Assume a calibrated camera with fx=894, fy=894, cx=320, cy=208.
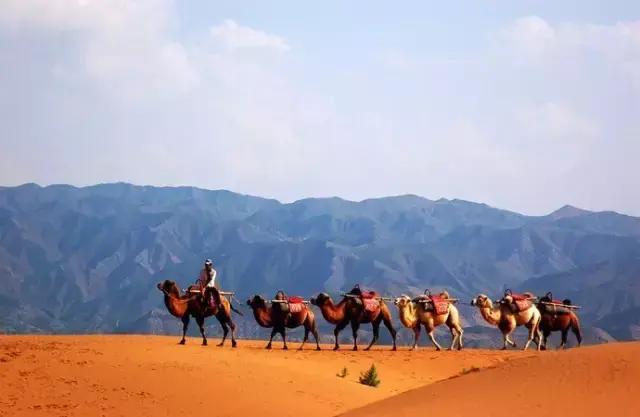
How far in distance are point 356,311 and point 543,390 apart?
17560 millimetres

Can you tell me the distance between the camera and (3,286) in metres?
172

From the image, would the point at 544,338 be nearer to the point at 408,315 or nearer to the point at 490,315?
the point at 490,315

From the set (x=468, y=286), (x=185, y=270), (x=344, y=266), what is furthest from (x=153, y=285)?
(x=468, y=286)

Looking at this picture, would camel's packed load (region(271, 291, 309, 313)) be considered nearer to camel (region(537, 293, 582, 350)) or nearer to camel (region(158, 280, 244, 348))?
camel (region(158, 280, 244, 348))

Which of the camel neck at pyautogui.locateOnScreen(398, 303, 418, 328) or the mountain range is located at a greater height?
the mountain range

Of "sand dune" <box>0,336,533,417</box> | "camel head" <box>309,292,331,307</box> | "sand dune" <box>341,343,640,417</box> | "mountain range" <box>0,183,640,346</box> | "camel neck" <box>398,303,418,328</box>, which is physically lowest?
"sand dune" <box>0,336,533,417</box>

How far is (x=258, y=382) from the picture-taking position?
1992 centimetres

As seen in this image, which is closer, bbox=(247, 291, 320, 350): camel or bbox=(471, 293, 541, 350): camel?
bbox=(247, 291, 320, 350): camel

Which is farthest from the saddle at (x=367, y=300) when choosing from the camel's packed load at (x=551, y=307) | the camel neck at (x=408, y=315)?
the camel's packed load at (x=551, y=307)

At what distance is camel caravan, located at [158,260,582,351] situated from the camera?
2727cm

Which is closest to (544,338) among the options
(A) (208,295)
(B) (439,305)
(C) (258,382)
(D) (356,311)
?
(B) (439,305)

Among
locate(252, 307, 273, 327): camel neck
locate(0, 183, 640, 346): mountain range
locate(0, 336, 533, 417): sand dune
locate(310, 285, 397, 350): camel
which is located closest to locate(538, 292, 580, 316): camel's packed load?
locate(310, 285, 397, 350): camel

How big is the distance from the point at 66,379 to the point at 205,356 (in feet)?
14.7

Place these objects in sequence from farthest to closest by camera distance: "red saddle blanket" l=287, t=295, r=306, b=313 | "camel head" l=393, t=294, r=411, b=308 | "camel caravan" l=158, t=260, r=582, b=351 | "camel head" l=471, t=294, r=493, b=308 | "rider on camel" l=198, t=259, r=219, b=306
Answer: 1. "camel head" l=471, t=294, r=493, b=308
2. "camel head" l=393, t=294, r=411, b=308
3. "red saddle blanket" l=287, t=295, r=306, b=313
4. "camel caravan" l=158, t=260, r=582, b=351
5. "rider on camel" l=198, t=259, r=219, b=306
